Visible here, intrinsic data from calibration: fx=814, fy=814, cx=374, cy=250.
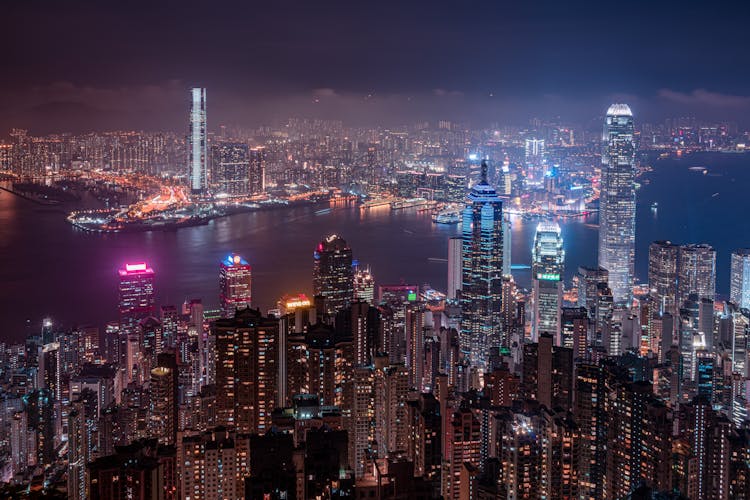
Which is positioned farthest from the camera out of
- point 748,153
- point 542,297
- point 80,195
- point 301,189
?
point 301,189

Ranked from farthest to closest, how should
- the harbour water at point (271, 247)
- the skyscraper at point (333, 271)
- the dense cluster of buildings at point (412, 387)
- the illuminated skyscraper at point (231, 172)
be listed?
the illuminated skyscraper at point (231, 172) < the harbour water at point (271, 247) < the skyscraper at point (333, 271) < the dense cluster of buildings at point (412, 387)

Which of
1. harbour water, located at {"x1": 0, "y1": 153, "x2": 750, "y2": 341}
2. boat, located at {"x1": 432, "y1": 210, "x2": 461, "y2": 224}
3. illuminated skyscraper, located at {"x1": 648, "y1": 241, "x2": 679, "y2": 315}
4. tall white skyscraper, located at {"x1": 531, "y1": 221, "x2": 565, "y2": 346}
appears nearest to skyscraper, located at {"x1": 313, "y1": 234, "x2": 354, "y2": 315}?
harbour water, located at {"x1": 0, "y1": 153, "x2": 750, "y2": 341}

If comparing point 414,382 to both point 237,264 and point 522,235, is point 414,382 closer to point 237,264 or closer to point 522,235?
point 237,264

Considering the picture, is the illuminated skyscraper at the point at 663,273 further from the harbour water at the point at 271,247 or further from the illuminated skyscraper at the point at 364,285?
the illuminated skyscraper at the point at 364,285

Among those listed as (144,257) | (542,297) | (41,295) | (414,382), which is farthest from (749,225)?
(41,295)

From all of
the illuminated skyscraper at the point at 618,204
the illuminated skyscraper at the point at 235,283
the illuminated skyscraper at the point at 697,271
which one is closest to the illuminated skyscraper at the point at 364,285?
the illuminated skyscraper at the point at 235,283

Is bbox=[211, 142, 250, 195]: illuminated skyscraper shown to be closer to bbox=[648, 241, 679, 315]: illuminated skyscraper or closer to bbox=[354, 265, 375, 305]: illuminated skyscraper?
bbox=[354, 265, 375, 305]: illuminated skyscraper

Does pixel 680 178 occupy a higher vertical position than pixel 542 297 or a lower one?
higher
